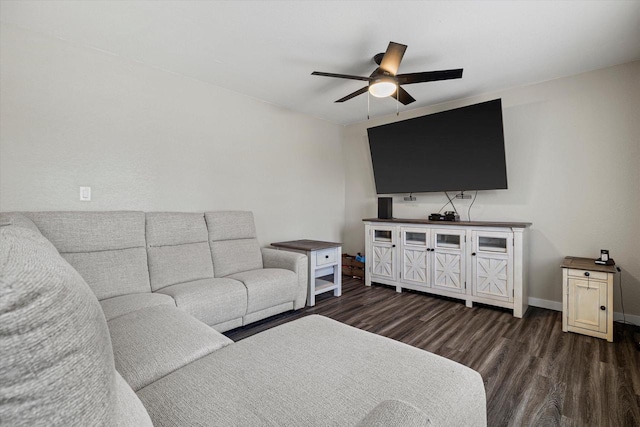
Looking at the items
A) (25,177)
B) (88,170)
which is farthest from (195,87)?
(25,177)

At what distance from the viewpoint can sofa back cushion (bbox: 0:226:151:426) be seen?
12.9 inches

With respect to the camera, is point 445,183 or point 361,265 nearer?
point 445,183

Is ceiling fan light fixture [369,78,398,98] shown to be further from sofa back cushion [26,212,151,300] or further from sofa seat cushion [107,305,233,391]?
sofa back cushion [26,212,151,300]

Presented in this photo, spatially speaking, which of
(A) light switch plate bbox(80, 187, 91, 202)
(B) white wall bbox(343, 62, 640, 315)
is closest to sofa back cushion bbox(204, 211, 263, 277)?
(A) light switch plate bbox(80, 187, 91, 202)

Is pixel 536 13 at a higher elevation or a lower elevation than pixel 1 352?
higher

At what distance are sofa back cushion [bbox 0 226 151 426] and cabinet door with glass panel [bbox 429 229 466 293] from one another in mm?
3468

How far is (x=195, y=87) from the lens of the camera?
310cm

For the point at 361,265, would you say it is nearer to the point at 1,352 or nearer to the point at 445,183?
the point at 445,183

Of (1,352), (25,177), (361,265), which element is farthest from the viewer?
(361,265)

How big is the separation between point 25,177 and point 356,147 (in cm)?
403

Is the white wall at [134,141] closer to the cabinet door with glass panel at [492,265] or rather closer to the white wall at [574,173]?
the cabinet door with glass panel at [492,265]

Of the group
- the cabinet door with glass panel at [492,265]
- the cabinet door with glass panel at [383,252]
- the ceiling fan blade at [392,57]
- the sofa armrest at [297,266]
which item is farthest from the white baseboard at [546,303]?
the ceiling fan blade at [392,57]

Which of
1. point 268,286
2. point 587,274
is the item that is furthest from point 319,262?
point 587,274

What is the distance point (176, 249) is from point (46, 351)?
2.51m
